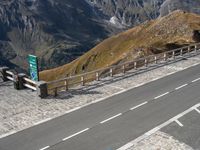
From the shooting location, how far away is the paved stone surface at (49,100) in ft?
78.4

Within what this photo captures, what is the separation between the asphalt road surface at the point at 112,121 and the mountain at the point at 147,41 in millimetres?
32518

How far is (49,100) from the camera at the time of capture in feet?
90.6

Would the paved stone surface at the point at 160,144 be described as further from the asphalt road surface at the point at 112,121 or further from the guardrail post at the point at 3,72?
the guardrail post at the point at 3,72

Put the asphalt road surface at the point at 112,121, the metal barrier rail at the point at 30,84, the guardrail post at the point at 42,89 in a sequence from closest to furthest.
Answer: the asphalt road surface at the point at 112,121, the guardrail post at the point at 42,89, the metal barrier rail at the point at 30,84

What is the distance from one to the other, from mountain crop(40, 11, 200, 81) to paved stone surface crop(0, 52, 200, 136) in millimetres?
28312

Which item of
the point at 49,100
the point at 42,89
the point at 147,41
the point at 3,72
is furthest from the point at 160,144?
the point at 147,41

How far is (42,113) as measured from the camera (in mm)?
25000

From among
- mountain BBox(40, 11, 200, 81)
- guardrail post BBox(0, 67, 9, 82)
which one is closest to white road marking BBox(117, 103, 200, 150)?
guardrail post BBox(0, 67, 9, 82)

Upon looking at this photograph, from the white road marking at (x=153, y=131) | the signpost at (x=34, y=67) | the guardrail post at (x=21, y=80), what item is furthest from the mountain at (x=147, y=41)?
the white road marking at (x=153, y=131)

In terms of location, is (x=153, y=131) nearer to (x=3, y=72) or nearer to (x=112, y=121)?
(x=112, y=121)

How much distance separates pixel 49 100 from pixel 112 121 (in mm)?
6021

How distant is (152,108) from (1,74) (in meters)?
14.3

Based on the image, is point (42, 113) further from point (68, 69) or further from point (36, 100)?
point (68, 69)

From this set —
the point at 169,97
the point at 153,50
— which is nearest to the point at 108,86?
the point at 169,97
